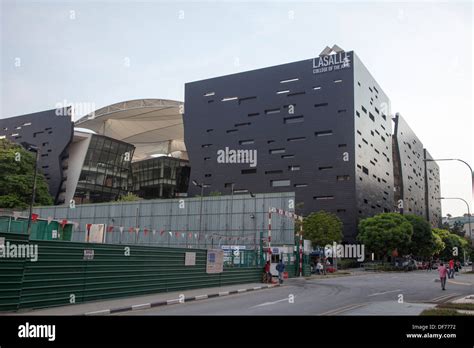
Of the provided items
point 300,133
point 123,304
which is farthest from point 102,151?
point 123,304

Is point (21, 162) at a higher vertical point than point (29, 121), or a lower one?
lower

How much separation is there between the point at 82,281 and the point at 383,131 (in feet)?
267

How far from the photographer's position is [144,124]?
94.6m

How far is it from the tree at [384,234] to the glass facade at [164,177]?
4309 cm

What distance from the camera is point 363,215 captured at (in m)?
70.6

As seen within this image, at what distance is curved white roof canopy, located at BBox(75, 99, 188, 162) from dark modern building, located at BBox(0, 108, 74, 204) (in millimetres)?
6014

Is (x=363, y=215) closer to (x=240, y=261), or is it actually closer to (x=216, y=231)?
(x=216, y=231)

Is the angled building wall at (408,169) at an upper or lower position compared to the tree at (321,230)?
upper

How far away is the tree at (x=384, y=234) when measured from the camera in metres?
60.0

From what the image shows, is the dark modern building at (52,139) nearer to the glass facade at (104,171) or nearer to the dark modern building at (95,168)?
the dark modern building at (95,168)

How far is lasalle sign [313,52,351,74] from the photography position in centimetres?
7094

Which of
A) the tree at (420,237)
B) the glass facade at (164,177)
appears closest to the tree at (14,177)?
the glass facade at (164,177)
